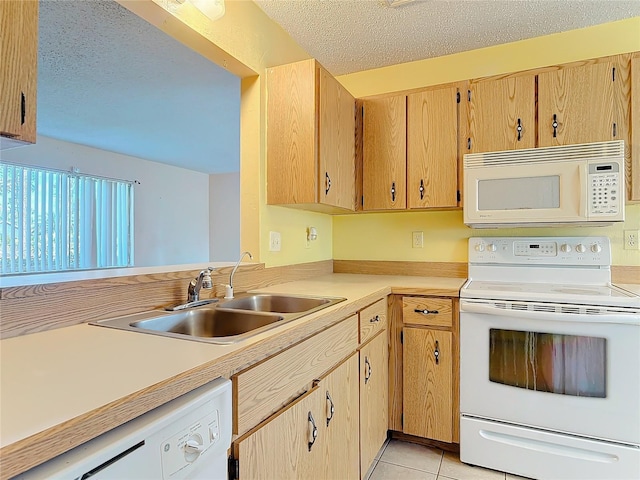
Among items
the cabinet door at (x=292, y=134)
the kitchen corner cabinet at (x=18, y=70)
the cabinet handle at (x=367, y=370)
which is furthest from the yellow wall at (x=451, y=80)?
the kitchen corner cabinet at (x=18, y=70)

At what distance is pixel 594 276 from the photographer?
2066 mm

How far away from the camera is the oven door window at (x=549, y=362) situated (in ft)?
5.39

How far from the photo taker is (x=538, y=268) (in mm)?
2180

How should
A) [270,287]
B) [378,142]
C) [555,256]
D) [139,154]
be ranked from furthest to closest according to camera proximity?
[139,154] → [378,142] → [555,256] → [270,287]

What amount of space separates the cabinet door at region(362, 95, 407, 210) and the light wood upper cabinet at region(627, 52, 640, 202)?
3.71 ft

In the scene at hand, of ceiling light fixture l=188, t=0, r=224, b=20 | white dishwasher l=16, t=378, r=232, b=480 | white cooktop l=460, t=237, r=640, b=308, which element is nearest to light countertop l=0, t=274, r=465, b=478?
white dishwasher l=16, t=378, r=232, b=480

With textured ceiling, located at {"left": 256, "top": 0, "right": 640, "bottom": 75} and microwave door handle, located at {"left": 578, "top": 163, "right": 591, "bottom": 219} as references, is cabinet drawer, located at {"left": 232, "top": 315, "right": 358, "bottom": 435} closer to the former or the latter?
microwave door handle, located at {"left": 578, "top": 163, "right": 591, "bottom": 219}

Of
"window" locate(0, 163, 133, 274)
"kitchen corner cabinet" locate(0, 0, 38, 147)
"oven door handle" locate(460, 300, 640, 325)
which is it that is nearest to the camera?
"kitchen corner cabinet" locate(0, 0, 38, 147)

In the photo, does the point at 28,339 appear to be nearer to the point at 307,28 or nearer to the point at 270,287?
the point at 270,287

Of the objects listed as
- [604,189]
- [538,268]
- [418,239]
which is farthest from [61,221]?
[604,189]

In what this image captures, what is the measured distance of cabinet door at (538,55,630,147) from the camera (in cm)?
187

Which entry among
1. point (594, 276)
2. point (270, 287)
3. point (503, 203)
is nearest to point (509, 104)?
point (503, 203)

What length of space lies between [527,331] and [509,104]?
49.1 inches

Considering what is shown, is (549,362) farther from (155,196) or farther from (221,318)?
(155,196)
